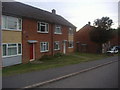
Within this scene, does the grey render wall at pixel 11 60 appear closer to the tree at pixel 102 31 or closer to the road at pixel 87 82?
the road at pixel 87 82

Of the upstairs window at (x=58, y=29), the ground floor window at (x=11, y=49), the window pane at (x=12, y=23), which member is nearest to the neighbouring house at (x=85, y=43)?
the upstairs window at (x=58, y=29)

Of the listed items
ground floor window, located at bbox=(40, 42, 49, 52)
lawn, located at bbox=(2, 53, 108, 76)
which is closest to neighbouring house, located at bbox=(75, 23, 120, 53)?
lawn, located at bbox=(2, 53, 108, 76)

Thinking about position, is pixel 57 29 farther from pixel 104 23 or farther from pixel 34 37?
pixel 104 23

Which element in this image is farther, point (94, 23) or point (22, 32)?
point (94, 23)

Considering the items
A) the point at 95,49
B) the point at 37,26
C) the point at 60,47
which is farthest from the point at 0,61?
the point at 95,49

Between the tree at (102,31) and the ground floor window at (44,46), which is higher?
the tree at (102,31)

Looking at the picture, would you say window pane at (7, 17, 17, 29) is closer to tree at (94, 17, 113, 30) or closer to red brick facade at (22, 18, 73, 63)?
red brick facade at (22, 18, 73, 63)

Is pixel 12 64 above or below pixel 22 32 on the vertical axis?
below

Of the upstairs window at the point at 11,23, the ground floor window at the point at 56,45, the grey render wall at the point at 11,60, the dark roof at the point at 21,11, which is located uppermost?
the dark roof at the point at 21,11

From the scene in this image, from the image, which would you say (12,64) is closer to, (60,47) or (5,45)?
(5,45)

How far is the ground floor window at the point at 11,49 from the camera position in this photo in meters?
18.8

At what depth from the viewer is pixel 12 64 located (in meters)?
19.8

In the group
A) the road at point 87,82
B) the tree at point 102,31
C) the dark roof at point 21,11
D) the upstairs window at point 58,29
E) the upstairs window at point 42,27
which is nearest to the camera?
the road at point 87,82

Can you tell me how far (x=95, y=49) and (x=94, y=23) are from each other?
21.4 ft
